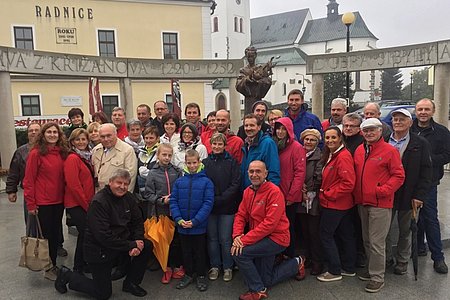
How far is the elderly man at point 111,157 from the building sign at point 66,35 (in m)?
23.5

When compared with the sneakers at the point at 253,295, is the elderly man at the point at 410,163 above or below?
above

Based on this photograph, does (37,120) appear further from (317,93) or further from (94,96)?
(317,93)

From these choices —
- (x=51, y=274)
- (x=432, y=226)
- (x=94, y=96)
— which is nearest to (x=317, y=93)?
(x=94, y=96)

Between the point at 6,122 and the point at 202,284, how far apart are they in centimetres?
970

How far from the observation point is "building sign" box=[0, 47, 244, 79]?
37.3 feet

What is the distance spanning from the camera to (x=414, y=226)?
14.1ft

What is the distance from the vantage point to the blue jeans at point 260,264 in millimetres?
3996

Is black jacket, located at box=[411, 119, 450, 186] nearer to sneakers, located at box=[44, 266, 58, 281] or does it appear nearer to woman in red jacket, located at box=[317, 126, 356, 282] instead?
woman in red jacket, located at box=[317, 126, 356, 282]

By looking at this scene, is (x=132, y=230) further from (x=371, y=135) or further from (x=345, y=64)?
(x=345, y=64)

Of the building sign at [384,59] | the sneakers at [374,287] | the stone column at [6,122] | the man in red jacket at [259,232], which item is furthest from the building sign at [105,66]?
the sneakers at [374,287]

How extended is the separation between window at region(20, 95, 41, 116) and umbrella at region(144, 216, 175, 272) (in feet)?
77.8

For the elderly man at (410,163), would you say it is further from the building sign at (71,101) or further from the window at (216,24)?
the window at (216,24)

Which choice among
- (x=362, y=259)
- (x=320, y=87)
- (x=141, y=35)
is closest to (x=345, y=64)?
(x=320, y=87)

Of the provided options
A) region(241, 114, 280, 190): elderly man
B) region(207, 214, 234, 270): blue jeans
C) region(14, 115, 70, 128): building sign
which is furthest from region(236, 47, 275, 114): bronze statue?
region(14, 115, 70, 128): building sign
